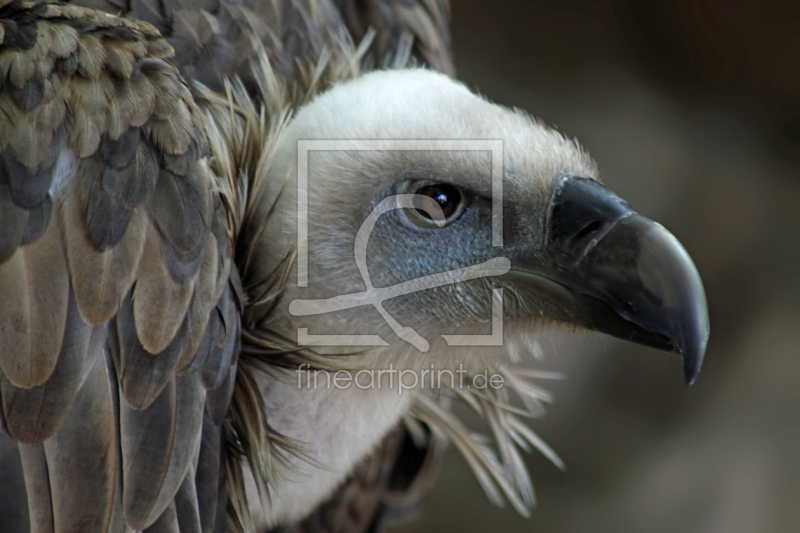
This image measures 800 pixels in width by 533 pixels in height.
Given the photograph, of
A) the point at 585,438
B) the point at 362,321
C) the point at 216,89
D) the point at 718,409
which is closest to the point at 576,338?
the point at 362,321

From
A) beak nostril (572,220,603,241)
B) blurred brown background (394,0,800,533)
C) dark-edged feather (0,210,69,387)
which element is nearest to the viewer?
dark-edged feather (0,210,69,387)

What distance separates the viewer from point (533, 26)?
202 centimetres

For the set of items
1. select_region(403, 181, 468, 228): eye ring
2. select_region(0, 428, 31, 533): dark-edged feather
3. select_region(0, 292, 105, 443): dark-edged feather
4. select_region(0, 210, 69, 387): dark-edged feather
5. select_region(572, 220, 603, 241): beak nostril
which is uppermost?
select_region(403, 181, 468, 228): eye ring

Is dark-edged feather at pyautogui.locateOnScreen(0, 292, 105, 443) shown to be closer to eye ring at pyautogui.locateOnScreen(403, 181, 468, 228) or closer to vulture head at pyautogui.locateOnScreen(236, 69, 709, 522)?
vulture head at pyautogui.locateOnScreen(236, 69, 709, 522)

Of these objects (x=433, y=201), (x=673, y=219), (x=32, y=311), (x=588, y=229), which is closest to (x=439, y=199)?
(x=433, y=201)

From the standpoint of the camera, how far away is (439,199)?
876mm

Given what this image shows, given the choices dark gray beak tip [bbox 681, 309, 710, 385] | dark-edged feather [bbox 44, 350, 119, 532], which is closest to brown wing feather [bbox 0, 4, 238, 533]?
dark-edged feather [bbox 44, 350, 119, 532]

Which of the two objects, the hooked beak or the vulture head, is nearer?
the hooked beak

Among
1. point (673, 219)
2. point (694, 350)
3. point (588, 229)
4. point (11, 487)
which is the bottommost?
point (11, 487)

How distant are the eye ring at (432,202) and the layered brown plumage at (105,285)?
239mm

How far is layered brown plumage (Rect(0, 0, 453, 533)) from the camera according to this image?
642 millimetres

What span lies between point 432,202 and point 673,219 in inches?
54.6

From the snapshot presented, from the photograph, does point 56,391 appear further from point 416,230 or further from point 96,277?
point 416,230

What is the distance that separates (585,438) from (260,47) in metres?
1.49
